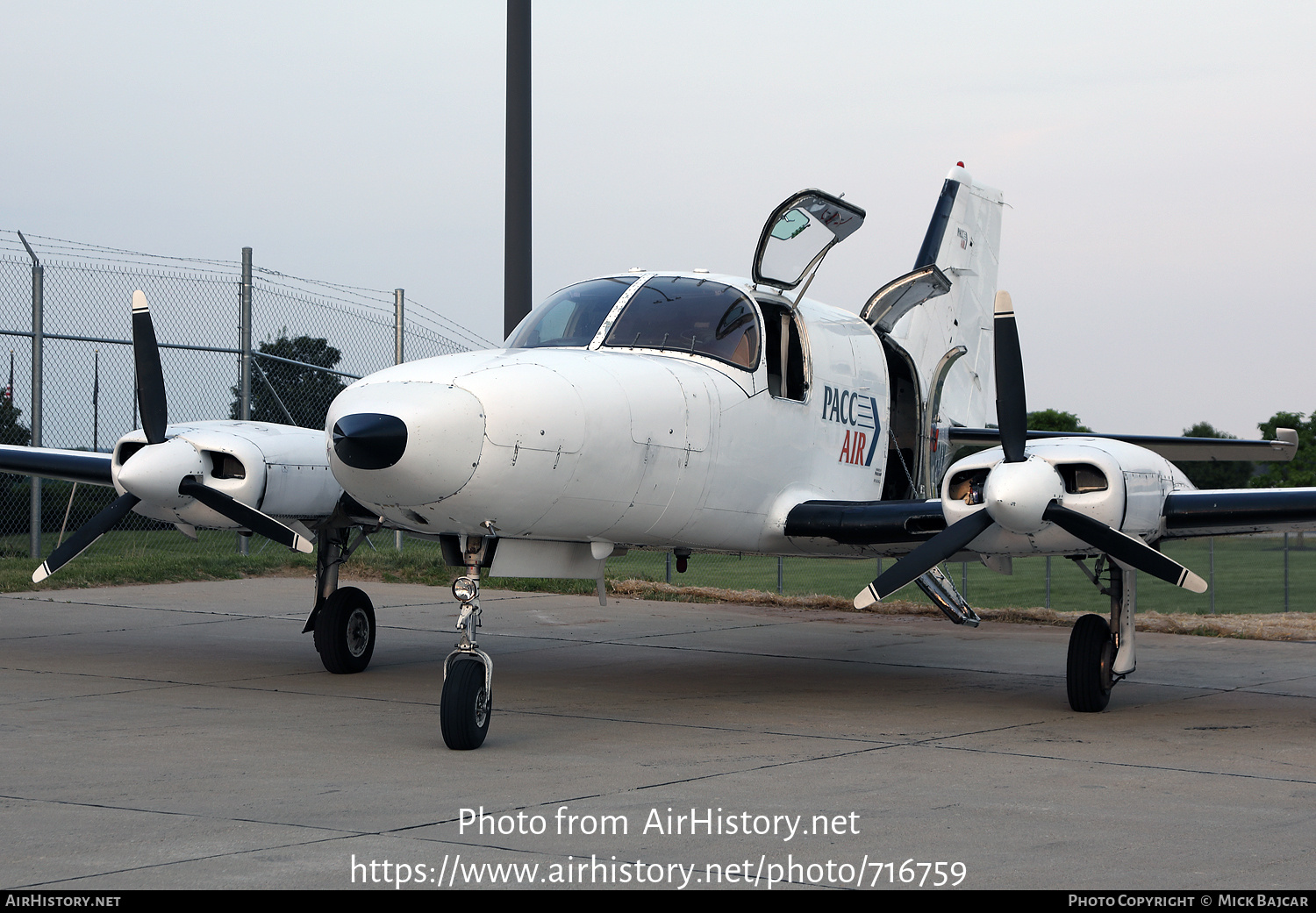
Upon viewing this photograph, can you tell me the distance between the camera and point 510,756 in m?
7.34

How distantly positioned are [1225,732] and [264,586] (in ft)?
43.4

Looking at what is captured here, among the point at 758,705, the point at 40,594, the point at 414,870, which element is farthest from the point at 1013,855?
the point at 40,594

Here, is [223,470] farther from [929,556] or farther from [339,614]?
[929,556]

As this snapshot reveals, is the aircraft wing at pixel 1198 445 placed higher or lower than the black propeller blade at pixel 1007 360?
lower

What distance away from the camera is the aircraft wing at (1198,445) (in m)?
10.7

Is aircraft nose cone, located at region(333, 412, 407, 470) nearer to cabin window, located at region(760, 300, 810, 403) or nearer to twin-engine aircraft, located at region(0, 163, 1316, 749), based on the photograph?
twin-engine aircraft, located at region(0, 163, 1316, 749)

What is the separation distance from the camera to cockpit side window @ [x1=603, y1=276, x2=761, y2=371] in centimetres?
947

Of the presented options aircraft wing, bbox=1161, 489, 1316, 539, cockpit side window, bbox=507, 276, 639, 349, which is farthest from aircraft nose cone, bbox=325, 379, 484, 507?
aircraft wing, bbox=1161, 489, 1316, 539

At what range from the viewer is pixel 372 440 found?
283 inches

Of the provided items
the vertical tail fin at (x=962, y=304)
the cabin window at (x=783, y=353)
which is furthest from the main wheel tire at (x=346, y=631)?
Answer: the vertical tail fin at (x=962, y=304)

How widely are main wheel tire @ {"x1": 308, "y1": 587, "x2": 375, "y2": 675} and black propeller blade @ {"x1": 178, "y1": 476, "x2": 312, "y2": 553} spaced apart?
111cm

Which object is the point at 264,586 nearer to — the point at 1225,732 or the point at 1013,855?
Answer: the point at 1225,732

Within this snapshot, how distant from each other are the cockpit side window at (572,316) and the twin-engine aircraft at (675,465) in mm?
22

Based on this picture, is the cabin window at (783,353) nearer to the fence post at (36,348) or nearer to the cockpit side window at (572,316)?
the cockpit side window at (572,316)
